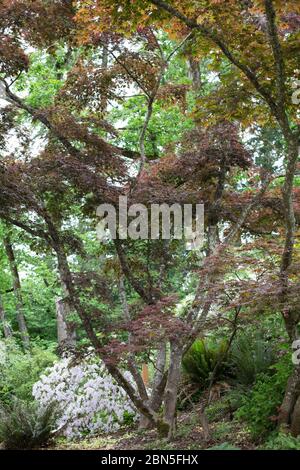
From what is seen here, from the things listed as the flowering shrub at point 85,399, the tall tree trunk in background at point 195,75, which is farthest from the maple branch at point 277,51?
the tall tree trunk in background at point 195,75

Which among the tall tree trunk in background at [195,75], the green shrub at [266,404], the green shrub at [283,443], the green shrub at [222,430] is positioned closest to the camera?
the green shrub at [283,443]

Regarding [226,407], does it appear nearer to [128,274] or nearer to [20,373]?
[128,274]

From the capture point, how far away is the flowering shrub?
6.33m

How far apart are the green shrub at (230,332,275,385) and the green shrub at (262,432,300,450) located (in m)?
1.72

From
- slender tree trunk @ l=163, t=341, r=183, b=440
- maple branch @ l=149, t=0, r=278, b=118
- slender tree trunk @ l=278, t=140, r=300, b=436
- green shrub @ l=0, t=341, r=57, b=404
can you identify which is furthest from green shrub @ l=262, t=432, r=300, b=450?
green shrub @ l=0, t=341, r=57, b=404

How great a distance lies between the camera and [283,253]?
4027 millimetres

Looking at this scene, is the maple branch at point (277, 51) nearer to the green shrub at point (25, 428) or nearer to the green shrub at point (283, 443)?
the green shrub at point (283, 443)

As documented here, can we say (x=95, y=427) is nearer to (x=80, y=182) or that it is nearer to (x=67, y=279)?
(x=67, y=279)

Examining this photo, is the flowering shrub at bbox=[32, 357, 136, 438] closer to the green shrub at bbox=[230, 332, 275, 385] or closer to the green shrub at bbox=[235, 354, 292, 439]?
the green shrub at bbox=[230, 332, 275, 385]

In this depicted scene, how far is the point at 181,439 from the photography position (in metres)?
4.80

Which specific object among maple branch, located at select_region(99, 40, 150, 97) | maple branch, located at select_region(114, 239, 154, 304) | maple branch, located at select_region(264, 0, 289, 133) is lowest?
maple branch, located at select_region(114, 239, 154, 304)

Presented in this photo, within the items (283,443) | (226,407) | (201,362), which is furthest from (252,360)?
(283,443)

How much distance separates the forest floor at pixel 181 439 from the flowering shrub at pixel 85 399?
0.20 metres

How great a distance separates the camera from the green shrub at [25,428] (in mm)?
5410
